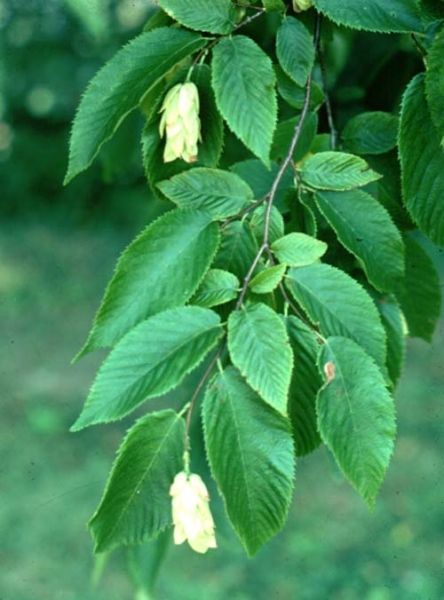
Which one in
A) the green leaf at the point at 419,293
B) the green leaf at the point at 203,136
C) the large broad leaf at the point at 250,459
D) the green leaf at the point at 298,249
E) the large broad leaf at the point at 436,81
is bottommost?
the green leaf at the point at 419,293

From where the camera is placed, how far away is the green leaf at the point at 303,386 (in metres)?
0.70

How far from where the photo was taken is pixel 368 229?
77 centimetres

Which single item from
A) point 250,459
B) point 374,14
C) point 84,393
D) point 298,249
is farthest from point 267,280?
point 84,393

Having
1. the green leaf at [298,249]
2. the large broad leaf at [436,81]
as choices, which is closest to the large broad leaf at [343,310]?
the green leaf at [298,249]

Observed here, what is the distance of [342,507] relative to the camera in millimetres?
2674

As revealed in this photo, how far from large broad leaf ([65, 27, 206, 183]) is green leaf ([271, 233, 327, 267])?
0.55 feet

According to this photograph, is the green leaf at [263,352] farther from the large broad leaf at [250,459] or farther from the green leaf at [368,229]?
the green leaf at [368,229]

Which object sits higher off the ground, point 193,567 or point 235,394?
point 235,394

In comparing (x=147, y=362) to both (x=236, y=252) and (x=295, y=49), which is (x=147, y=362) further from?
(x=295, y=49)

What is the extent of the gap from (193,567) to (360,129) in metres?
1.93

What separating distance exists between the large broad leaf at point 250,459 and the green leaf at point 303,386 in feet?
0.20

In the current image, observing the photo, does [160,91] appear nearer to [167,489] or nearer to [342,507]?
[167,489]

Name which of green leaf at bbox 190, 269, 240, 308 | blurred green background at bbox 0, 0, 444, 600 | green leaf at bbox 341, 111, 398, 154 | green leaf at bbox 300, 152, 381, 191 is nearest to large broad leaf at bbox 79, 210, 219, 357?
green leaf at bbox 190, 269, 240, 308

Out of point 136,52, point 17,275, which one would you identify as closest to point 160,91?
point 136,52
